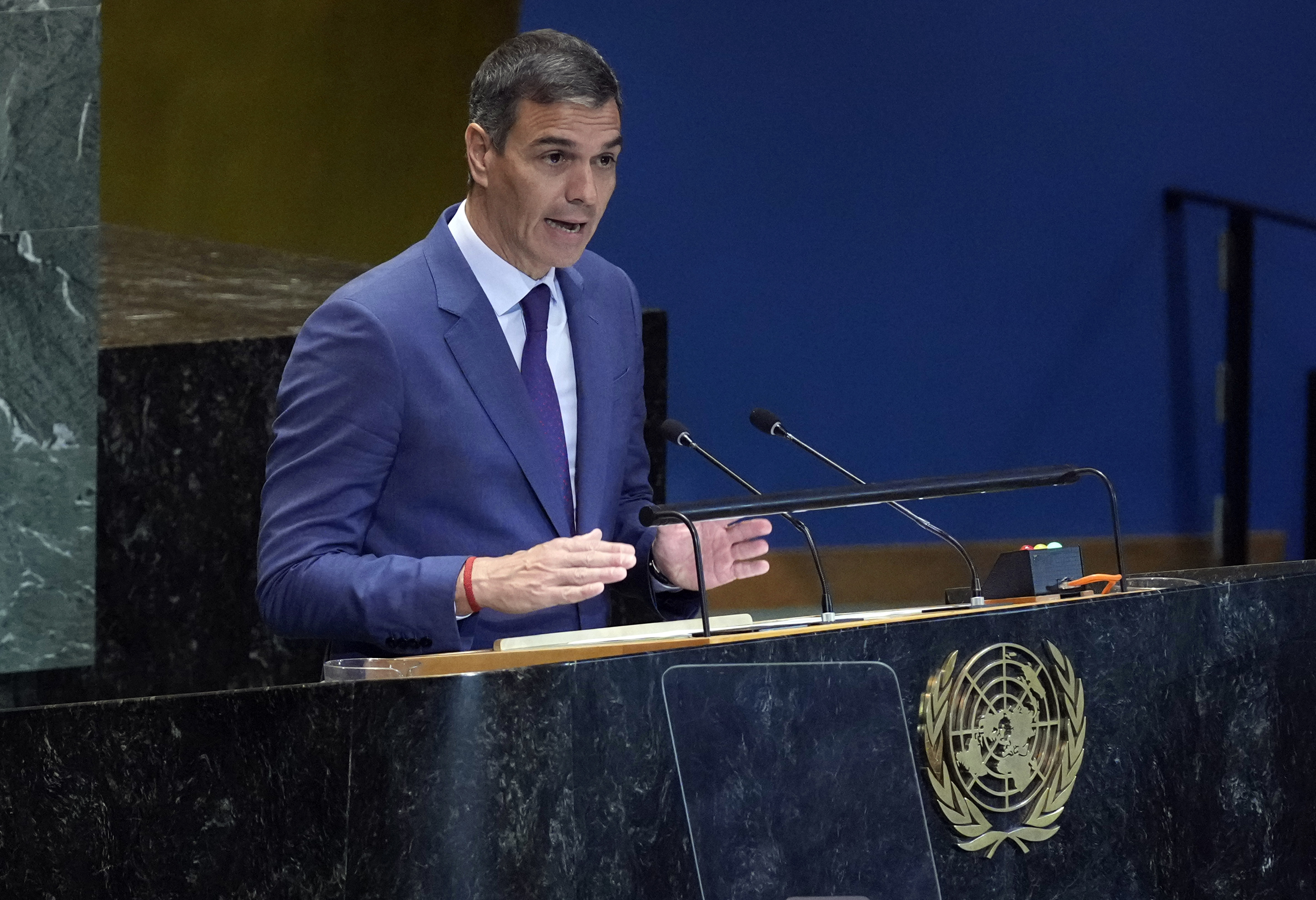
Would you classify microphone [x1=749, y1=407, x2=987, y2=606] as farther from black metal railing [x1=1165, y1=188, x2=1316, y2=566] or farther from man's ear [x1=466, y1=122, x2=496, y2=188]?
black metal railing [x1=1165, y1=188, x2=1316, y2=566]

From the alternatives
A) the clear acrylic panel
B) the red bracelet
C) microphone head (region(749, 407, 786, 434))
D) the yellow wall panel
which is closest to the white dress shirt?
microphone head (region(749, 407, 786, 434))

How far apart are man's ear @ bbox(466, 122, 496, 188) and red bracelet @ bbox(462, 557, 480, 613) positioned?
0.68 meters

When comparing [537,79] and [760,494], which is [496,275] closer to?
[537,79]

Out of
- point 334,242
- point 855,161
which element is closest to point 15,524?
point 334,242

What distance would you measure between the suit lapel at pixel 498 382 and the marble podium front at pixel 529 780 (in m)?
0.56

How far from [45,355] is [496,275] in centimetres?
202

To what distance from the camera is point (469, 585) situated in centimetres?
188

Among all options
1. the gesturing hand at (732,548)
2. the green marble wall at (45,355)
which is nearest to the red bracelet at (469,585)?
the gesturing hand at (732,548)

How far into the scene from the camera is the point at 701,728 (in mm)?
1566

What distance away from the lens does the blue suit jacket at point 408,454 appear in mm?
2121

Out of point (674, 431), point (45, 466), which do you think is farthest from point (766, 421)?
point (45, 466)

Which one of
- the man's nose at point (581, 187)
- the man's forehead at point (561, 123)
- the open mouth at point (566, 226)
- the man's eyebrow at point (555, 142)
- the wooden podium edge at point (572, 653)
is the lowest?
the wooden podium edge at point (572, 653)

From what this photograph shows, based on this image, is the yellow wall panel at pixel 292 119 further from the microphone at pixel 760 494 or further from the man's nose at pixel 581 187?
the microphone at pixel 760 494

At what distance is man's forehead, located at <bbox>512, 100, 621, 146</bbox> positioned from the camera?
2295 millimetres
